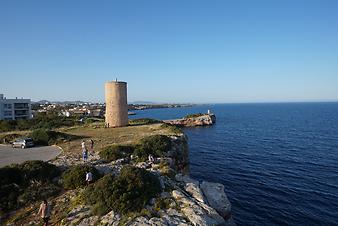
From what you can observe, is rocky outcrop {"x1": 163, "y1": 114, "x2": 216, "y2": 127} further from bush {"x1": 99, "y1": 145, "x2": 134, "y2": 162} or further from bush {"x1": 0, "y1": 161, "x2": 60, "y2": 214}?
bush {"x1": 0, "y1": 161, "x2": 60, "y2": 214}

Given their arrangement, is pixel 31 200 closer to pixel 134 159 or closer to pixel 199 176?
pixel 134 159

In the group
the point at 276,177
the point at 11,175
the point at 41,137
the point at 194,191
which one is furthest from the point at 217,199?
the point at 41,137

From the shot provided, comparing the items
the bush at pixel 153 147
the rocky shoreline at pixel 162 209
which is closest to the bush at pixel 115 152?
the bush at pixel 153 147

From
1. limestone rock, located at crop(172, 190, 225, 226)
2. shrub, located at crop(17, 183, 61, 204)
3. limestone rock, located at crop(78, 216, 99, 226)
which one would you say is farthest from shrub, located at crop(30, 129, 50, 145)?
limestone rock, located at crop(172, 190, 225, 226)

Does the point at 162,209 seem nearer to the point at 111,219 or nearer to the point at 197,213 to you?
the point at 197,213

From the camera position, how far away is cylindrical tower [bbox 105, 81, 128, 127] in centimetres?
3444

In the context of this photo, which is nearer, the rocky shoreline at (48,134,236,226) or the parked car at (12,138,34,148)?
the rocky shoreline at (48,134,236,226)

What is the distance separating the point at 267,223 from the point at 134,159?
424 inches

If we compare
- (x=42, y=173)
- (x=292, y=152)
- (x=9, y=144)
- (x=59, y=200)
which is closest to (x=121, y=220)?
(x=59, y=200)

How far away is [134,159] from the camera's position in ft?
59.3

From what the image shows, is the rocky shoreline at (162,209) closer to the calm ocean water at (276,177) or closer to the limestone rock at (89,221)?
the limestone rock at (89,221)

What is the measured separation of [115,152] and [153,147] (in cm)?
328

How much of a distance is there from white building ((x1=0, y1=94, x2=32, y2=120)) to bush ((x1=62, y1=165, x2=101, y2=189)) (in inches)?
2837

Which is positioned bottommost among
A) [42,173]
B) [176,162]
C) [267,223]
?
[267,223]
